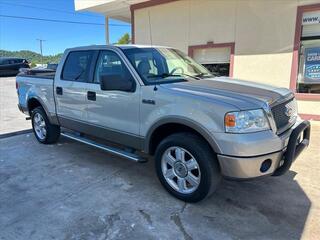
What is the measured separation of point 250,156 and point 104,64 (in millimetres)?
2608

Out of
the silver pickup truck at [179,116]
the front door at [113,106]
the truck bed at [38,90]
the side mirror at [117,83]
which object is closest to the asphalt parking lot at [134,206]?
the silver pickup truck at [179,116]

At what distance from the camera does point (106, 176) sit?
4.31 metres

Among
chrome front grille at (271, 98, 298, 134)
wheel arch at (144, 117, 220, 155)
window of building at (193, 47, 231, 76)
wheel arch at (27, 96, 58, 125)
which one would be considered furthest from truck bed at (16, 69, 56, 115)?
window of building at (193, 47, 231, 76)

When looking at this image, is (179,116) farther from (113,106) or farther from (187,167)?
(113,106)

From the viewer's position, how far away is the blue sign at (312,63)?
746 cm

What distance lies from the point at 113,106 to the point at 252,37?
18.5 ft

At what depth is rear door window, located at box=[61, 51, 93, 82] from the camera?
4.65 metres

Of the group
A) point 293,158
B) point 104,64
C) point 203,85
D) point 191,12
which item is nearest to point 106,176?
point 104,64

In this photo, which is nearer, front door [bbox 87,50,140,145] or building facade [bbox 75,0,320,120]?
front door [bbox 87,50,140,145]

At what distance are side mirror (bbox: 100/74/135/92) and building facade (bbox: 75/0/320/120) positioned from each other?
5397 mm

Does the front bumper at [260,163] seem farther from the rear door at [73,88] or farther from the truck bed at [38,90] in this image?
the truck bed at [38,90]

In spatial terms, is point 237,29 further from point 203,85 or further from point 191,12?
point 203,85

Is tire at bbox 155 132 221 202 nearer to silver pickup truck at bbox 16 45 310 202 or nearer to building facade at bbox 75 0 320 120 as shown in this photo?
silver pickup truck at bbox 16 45 310 202

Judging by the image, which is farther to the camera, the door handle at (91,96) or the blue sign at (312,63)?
the blue sign at (312,63)
